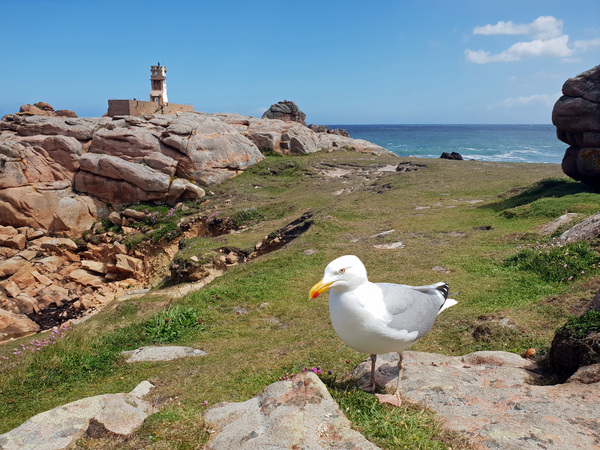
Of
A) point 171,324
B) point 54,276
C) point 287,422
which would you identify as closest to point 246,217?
point 54,276

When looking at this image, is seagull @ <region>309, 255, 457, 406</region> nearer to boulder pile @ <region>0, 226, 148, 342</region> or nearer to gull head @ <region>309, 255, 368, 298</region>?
gull head @ <region>309, 255, 368, 298</region>

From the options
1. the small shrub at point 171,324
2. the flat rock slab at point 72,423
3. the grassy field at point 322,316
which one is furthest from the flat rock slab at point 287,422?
the small shrub at point 171,324

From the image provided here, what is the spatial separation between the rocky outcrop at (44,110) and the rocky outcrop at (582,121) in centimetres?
5093

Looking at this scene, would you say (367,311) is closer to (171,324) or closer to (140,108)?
(171,324)

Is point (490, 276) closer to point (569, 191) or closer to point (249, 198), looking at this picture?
point (569, 191)

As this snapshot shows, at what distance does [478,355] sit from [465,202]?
15.3 m

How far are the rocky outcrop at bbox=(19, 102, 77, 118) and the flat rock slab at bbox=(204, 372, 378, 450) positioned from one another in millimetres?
55141

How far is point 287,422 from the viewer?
3855 mm

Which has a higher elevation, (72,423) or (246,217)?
(72,423)

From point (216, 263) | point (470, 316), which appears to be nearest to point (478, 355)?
point (470, 316)

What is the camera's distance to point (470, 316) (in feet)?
26.4

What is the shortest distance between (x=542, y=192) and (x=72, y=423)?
18690 millimetres

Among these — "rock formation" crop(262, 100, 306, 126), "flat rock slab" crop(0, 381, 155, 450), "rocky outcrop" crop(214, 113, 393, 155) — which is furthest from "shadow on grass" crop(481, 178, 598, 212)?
"rock formation" crop(262, 100, 306, 126)

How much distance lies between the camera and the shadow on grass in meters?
16.7
